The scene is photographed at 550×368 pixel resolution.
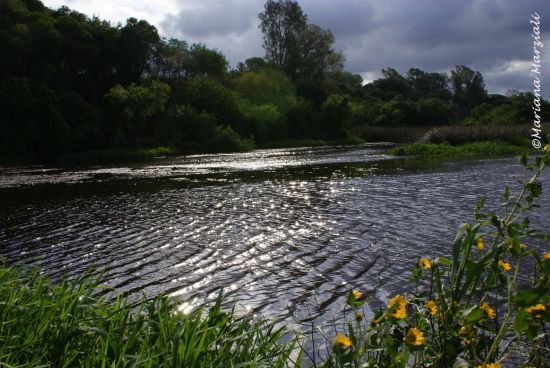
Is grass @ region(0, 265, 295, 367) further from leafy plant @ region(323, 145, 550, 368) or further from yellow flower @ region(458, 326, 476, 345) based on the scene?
yellow flower @ region(458, 326, 476, 345)

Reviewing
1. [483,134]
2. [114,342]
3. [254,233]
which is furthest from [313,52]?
[114,342]

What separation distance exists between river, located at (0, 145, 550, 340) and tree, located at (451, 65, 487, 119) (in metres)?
103

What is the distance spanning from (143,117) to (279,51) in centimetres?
4970

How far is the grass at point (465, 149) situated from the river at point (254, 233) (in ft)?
45.6

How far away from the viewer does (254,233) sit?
12.1m

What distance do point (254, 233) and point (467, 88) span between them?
12009 cm

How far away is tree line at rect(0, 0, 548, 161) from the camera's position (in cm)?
4831

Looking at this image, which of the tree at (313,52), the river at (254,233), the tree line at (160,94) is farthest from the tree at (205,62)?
the river at (254,233)

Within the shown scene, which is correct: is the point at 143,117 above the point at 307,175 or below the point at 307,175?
above

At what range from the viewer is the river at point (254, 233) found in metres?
7.90

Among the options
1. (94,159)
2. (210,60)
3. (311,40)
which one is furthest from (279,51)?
(94,159)

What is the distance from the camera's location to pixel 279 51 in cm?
9906

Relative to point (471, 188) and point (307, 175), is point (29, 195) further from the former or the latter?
point (471, 188)

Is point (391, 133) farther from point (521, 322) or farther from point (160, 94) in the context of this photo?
point (521, 322)
